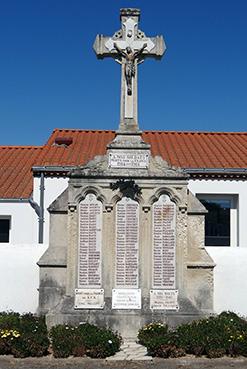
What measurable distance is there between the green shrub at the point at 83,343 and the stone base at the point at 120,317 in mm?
1228

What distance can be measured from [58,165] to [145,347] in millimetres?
10108

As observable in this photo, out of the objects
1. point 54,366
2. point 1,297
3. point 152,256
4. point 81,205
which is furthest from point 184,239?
point 1,297

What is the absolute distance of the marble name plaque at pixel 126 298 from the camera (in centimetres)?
977

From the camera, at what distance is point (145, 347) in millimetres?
8828

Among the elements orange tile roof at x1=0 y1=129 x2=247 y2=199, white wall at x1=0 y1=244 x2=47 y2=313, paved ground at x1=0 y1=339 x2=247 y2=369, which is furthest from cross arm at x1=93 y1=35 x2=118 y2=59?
orange tile roof at x1=0 y1=129 x2=247 y2=199

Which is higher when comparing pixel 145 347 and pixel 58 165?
pixel 58 165

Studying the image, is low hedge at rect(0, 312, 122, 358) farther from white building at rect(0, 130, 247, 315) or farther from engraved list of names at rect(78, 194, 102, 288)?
white building at rect(0, 130, 247, 315)

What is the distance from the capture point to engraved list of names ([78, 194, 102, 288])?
9891mm

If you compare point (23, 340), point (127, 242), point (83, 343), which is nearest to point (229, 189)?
point (127, 242)

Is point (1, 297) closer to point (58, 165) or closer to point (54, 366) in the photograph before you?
point (54, 366)

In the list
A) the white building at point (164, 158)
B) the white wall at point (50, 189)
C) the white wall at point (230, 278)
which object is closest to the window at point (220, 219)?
the white building at point (164, 158)

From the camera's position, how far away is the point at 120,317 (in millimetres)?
9672

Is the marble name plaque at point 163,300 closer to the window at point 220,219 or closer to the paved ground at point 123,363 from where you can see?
the paved ground at point 123,363

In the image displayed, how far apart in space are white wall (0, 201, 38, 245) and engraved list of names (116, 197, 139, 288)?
8.38 m
